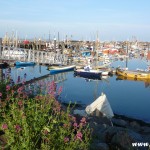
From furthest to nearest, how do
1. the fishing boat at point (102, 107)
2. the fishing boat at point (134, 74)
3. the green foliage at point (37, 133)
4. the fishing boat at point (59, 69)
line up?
the fishing boat at point (59, 69)
the fishing boat at point (134, 74)
the fishing boat at point (102, 107)
the green foliage at point (37, 133)

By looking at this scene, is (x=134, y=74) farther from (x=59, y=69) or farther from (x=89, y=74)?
(x=59, y=69)

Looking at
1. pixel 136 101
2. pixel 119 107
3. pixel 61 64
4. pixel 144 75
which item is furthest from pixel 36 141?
pixel 61 64

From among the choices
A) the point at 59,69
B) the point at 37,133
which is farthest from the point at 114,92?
the point at 37,133

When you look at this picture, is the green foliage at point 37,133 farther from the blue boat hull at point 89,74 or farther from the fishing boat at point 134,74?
the blue boat hull at point 89,74

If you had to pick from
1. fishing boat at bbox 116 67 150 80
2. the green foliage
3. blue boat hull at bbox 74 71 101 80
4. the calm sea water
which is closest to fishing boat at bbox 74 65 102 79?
blue boat hull at bbox 74 71 101 80

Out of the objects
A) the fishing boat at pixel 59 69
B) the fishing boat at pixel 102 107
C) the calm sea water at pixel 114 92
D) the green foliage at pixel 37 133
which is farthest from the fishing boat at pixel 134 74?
the green foliage at pixel 37 133

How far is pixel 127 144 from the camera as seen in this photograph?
27.8ft

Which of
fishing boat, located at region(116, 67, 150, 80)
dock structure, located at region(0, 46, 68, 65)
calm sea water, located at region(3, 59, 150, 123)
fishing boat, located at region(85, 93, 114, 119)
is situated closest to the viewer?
fishing boat, located at region(85, 93, 114, 119)

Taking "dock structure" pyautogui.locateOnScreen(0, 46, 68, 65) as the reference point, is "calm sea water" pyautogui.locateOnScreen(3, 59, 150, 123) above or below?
below

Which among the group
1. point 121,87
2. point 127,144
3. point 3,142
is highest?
point 3,142

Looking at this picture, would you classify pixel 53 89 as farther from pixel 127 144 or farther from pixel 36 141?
pixel 127 144

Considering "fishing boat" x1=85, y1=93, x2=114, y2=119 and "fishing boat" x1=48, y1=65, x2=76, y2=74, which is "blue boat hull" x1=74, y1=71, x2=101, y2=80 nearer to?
"fishing boat" x1=48, y1=65, x2=76, y2=74

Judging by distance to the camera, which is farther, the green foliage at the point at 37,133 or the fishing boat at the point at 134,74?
the fishing boat at the point at 134,74

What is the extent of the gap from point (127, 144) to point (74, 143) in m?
3.61
